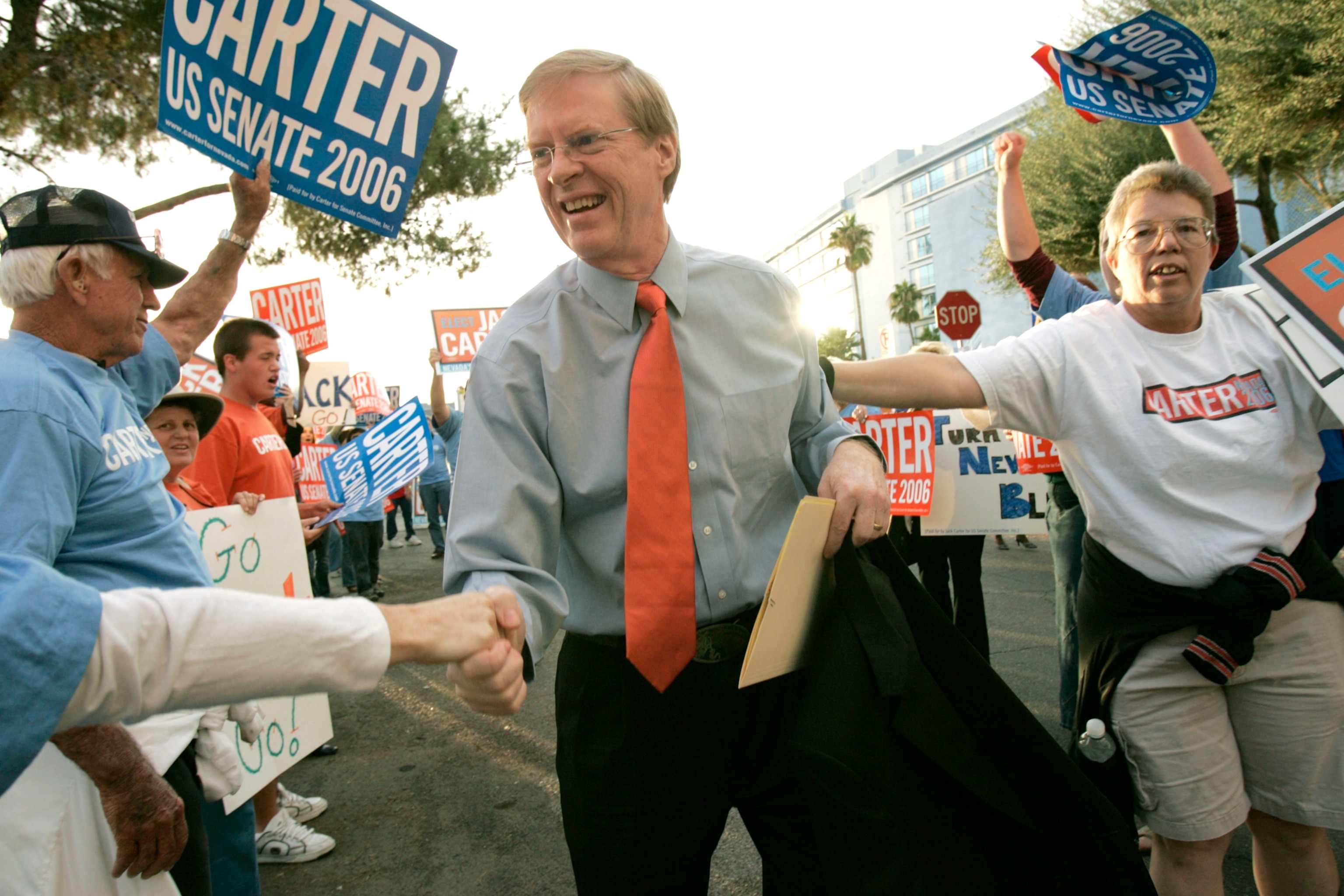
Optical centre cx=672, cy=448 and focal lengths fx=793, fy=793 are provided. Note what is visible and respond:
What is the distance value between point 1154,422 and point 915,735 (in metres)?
1.09

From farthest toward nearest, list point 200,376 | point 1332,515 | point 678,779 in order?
1. point 200,376
2. point 1332,515
3. point 678,779

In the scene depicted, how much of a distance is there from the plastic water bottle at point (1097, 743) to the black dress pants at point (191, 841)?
221 cm

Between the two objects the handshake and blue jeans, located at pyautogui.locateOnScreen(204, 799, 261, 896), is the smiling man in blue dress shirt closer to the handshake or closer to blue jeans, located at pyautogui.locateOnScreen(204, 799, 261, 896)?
the handshake

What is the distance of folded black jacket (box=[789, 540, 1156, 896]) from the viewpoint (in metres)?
1.39

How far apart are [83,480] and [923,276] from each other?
2864 inches

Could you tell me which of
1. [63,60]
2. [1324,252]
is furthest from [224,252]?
[63,60]

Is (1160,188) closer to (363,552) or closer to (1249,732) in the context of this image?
(1249,732)

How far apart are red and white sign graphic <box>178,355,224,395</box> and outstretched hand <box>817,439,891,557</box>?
23.9 ft

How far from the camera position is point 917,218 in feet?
227

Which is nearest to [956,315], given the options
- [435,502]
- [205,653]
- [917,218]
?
[435,502]

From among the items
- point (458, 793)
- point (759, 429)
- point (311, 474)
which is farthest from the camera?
point (311, 474)

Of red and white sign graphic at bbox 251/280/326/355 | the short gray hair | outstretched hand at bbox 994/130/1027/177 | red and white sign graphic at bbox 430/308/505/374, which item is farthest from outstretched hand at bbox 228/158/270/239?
red and white sign graphic at bbox 430/308/505/374

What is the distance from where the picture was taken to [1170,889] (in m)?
2.01

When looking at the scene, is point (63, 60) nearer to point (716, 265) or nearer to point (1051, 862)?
point (716, 265)
